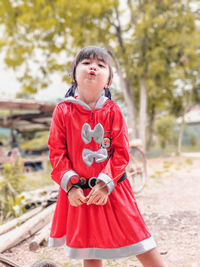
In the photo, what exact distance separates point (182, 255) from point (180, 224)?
2.82 feet

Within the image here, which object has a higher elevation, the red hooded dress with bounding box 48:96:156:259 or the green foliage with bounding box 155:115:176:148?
the red hooded dress with bounding box 48:96:156:259

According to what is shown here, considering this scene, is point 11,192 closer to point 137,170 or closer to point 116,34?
point 137,170

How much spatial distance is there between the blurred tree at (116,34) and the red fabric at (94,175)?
10.8m

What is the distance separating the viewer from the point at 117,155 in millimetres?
1586

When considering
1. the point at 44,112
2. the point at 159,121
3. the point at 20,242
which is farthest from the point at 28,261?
the point at 159,121

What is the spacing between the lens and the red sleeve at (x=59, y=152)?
1.54 m

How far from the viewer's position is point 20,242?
2910mm

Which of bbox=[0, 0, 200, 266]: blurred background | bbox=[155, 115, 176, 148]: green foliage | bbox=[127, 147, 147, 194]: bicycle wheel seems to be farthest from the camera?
bbox=[155, 115, 176, 148]: green foliage

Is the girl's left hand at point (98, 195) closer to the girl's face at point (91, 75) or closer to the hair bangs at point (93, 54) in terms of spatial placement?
the girl's face at point (91, 75)

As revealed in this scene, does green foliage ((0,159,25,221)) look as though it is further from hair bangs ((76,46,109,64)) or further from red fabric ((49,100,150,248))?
hair bangs ((76,46,109,64))

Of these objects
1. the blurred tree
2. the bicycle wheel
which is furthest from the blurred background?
the bicycle wheel

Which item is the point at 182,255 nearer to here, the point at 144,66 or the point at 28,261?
the point at 28,261

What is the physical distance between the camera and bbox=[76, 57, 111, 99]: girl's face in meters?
1.63

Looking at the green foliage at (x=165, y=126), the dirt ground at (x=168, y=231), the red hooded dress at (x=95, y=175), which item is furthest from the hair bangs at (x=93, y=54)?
the green foliage at (x=165, y=126)
